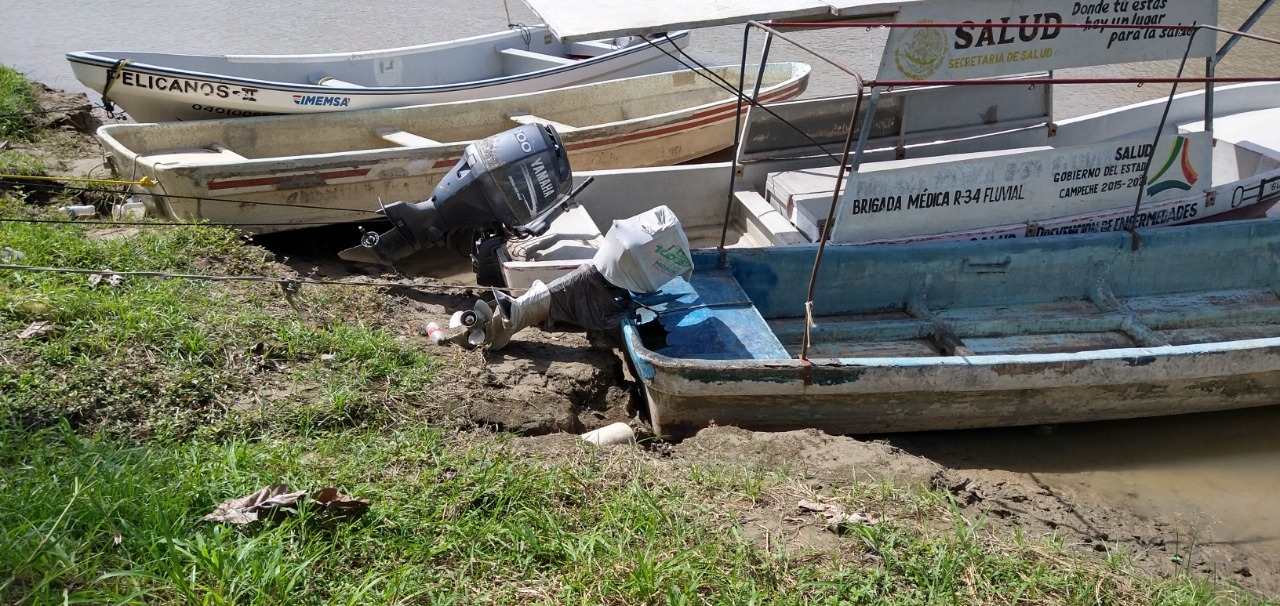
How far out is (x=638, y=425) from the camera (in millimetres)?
4500

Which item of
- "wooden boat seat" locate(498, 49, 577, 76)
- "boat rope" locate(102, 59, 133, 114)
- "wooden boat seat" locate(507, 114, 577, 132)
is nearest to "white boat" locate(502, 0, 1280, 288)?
"wooden boat seat" locate(507, 114, 577, 132)

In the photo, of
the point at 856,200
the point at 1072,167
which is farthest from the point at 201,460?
the point at 1072,167

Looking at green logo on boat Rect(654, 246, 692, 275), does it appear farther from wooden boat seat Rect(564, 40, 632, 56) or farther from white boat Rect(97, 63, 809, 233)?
wooden boat seat Rect(564, 40, 632, 56)

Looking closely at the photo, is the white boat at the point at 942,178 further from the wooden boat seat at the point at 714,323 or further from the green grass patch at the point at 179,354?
the green grass patch at the point at 179,354

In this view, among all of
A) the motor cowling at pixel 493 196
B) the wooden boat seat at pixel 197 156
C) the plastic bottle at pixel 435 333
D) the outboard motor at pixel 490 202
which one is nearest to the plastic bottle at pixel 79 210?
the wooden boat seat at pixel 197 156

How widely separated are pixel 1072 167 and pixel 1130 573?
310cm

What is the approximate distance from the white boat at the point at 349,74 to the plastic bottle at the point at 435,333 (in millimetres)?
1933

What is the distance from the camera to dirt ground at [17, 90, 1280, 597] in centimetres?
374

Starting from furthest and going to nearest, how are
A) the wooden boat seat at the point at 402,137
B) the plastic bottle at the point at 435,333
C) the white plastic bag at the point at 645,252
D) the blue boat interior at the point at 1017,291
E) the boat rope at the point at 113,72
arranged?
the wooden boat seat at the point at 402,137
the boat rope at the point at 113,72
the blue boat interior at the point at 1017,291
the plastic bottle at the point at 435,333
the white plastic bag at the point at 645,252

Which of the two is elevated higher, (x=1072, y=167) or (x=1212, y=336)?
(x=1072, y=167)

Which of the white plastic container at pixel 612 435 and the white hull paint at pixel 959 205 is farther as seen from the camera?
the white hull paint at pixel 959 205

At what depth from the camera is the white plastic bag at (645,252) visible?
14.6ft

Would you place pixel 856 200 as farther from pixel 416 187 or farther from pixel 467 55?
pixel 467 55

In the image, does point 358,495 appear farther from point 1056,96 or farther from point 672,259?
point 1056,96
